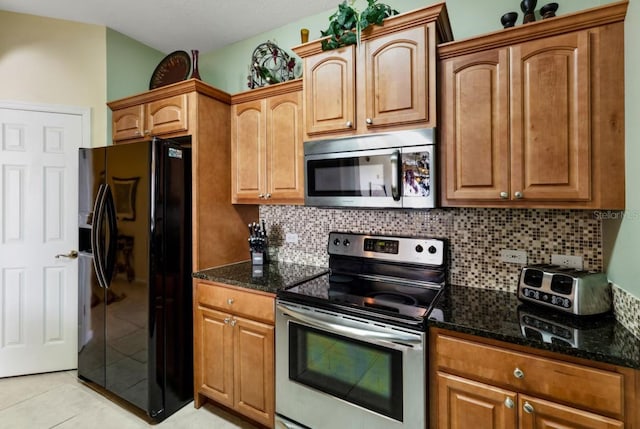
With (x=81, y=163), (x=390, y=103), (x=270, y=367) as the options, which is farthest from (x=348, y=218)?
(x=81, y=163)

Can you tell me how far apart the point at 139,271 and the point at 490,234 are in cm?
213

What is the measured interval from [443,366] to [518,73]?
52.6 inches

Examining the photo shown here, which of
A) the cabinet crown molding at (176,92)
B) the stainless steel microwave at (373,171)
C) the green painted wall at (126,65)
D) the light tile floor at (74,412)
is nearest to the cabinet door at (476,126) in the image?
the stainless steel microwave at (373,171)

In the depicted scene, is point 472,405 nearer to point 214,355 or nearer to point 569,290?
point 569,290

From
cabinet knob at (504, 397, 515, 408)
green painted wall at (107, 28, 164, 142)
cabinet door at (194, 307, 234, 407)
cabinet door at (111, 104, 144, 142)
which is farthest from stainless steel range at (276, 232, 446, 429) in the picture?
green painted wall at (107, 28, 164, 142)

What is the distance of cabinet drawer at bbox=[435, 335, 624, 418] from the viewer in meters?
1.06

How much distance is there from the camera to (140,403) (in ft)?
6.74

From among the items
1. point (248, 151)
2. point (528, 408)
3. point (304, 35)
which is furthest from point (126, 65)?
point (528, 408)

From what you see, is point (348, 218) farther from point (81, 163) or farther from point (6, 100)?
point (6, 100)

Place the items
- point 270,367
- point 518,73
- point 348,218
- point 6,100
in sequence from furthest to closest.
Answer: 1. point 6,100
2. point 348,218
3. point 270,367
4. point 518,73

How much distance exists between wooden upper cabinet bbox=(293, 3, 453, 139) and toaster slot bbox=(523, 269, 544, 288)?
2.76 ft

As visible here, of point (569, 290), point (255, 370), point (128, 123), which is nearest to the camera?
point (569, 290)

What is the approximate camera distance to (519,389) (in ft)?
3.91

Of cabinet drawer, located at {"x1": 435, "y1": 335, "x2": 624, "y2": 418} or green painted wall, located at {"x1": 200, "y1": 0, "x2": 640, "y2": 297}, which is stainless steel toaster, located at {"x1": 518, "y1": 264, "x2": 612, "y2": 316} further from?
cabinet drawer, located at {"x1": 435, "y1": 335, "x2": 624, "y2": 418}
